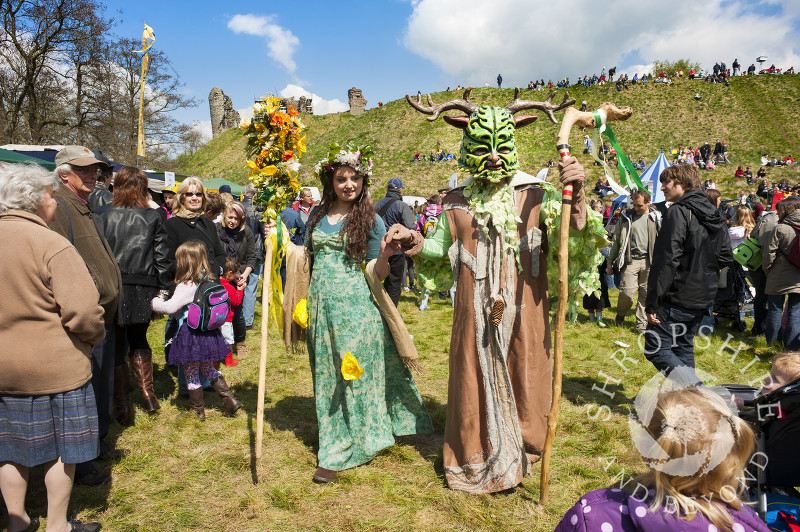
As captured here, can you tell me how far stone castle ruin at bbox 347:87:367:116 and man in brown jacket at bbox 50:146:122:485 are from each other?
1614 inches

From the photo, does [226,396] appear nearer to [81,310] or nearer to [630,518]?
[81,310]

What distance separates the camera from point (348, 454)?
3416 millimetres

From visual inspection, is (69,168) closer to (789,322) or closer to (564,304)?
(564,304)

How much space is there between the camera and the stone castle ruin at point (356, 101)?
42000mm

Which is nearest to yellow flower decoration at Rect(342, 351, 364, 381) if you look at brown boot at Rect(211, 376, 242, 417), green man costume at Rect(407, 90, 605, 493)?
green man costume at Rect(407, 90, 605, 493)

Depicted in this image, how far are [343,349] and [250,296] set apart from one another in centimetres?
397

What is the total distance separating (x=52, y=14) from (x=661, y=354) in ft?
72.7

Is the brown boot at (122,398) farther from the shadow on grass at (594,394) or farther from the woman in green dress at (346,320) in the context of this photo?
the shadow on grass at (594,394)

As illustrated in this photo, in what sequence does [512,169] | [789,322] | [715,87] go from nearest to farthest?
[512,169]
[789,322]
[715,87]

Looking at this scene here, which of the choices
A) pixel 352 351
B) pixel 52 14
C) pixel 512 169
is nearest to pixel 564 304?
pixel 512 169

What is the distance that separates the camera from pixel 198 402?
169 inches

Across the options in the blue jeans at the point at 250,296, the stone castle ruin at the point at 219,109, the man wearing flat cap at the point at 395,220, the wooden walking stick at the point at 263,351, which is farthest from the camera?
the stone castle ruin at the point at 219,109

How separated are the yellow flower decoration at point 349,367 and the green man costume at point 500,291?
2.20 feet

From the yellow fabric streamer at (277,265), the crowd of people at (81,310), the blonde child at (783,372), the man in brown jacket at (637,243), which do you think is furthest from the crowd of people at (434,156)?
the blonde child at (783,372)
